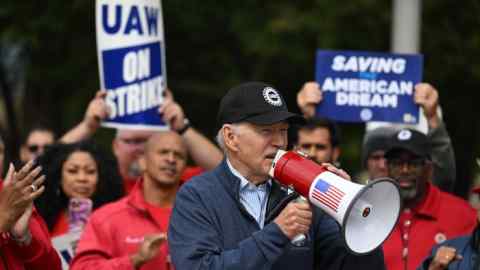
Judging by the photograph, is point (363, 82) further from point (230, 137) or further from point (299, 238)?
point (299, 238)

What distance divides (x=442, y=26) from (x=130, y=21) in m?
5.05

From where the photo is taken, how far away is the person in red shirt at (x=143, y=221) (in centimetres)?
641

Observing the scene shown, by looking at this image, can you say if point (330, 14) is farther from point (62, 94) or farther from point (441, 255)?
point (441, 255)

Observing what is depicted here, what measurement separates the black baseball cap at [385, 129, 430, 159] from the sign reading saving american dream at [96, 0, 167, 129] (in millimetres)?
1741

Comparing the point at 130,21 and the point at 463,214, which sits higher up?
the point at 130,21

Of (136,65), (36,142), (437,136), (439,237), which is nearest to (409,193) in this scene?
(439,237)

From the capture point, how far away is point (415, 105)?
7.63 m

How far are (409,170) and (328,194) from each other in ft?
8.12

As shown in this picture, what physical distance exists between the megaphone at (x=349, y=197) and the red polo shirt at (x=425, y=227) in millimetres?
1950

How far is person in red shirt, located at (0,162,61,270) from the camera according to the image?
16.9 ft

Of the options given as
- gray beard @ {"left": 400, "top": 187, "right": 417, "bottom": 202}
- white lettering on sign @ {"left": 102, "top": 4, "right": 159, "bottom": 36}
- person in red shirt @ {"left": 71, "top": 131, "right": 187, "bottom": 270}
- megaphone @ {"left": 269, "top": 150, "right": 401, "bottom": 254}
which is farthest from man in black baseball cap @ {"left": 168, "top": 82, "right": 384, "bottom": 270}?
white lettering on sign @ {"left": 102, "top": 4, "right": 159, "bottom": 36}

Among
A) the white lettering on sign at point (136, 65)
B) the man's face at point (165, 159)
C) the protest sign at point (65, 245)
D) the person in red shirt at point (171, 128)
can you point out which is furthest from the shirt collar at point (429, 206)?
the white lettering on sign at point (136, 65)

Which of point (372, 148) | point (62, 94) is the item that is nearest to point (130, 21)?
point (372, 148)

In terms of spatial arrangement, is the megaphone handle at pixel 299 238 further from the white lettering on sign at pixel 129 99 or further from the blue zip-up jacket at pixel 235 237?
the white lettering on sign at pixel 129 99
